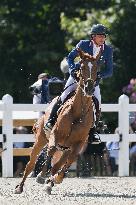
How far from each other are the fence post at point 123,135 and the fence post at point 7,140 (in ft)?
7.43

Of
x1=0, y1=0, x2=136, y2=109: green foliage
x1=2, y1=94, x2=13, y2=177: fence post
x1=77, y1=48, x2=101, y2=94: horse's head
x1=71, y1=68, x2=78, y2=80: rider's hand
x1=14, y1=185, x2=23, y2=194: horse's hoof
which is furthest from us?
x1=0, y1=0, x2=136, y2=109: green foliage

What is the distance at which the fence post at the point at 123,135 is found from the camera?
1973cm

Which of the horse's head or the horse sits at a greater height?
the horse's head

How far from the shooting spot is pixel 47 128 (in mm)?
15164

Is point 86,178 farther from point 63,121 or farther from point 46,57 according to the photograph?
point 46,57

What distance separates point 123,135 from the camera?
1984cm

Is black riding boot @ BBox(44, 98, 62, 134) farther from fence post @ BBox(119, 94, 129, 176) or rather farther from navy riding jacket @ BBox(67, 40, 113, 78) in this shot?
fence post @ BBox(119, 94, 129, 176)

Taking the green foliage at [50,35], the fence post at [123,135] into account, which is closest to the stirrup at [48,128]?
the fence post at [123,135]

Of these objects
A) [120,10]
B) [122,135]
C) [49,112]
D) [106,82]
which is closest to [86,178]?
Result: [122,135]

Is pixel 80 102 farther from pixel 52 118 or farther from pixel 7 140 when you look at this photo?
pixel 7 140

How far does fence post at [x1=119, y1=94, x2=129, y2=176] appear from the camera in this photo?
64.7 feet

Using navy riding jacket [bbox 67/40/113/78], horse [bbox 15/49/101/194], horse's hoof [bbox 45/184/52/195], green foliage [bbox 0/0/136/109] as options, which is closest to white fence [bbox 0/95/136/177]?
navy riding jacket [bbox 67/40/113/78]

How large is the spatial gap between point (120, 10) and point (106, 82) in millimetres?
2748

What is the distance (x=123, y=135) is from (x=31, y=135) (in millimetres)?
1894
